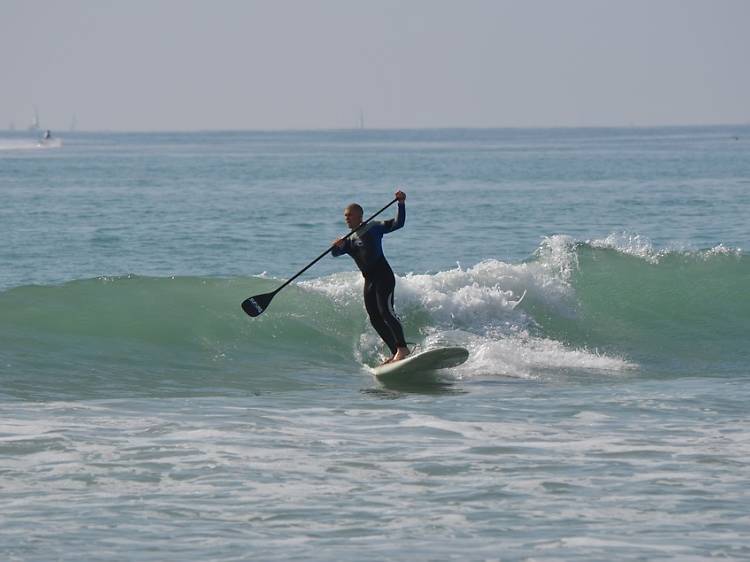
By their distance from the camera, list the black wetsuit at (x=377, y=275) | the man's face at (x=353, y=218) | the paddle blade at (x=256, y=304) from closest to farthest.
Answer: the man's face at (x=353, y=218)
the black wetsuit at (x=377, y=275)
the paddle blade at (x=256, y=304)

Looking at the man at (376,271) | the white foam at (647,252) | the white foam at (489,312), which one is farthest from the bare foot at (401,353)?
the white foam at (647,252)

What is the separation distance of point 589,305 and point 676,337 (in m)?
1.50

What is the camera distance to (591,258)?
62.6ft

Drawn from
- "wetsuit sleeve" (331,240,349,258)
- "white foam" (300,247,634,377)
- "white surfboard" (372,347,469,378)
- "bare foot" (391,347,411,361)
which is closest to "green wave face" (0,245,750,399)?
"white foam" (300,247,634,377)

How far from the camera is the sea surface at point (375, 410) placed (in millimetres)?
7555

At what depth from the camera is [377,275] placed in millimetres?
12789

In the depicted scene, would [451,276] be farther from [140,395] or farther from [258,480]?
[258,480]

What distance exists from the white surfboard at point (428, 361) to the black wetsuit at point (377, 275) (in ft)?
0.90

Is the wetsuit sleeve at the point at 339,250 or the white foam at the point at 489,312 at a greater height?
the wetsuit sleeve at the point at 339,250

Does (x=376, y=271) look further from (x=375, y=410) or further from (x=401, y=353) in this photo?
(x=375, y=410)

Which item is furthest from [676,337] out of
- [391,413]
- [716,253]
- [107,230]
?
[107,230]

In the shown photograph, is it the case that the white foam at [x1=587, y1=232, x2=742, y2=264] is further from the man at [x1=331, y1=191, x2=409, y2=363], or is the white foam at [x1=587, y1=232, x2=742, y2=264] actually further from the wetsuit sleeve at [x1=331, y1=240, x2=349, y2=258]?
the wetsuit sleeve at [x1=331, y1=240, x2=349, y2=258]

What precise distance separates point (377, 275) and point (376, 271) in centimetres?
4

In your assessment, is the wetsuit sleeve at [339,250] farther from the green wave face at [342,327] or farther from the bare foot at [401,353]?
the green wave face at [342,327]
